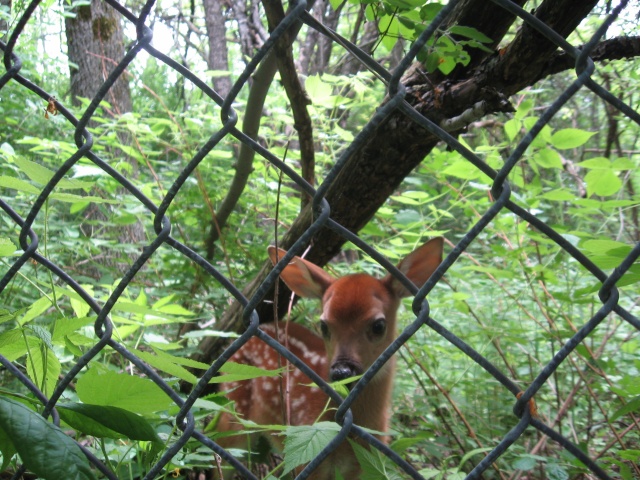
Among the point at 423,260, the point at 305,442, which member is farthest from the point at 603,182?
the point at 305,442

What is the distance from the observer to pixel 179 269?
12.3 ft

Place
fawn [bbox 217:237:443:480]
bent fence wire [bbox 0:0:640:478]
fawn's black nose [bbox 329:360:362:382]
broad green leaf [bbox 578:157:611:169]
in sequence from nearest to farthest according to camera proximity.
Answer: bent fence wire [bbox 0:0:640:478], broad green leaf [bbox 578:157:611:169], fawn's black nose [bbox 329:360:362:382], fawn [bbox 217:237:443:480]

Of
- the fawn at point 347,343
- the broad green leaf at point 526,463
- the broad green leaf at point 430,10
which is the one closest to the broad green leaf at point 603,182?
the fawn at point 347,343

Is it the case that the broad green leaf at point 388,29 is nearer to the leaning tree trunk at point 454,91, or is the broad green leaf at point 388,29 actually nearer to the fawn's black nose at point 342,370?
the leaning tree trunk at point 454,91

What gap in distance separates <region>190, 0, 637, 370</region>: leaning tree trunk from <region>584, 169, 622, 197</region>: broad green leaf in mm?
629

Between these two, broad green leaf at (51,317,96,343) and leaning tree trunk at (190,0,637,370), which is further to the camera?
leaning tree trunk at (190,0,637,370)

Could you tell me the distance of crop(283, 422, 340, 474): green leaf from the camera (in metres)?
1.10

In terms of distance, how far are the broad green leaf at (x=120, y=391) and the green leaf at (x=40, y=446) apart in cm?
11

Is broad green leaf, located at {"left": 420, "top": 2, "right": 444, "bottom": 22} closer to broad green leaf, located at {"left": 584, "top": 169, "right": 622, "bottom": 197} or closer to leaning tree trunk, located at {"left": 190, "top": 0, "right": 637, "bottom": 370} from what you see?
leaning tree trunk, located at {"left": 190, "top": 0, "right": 637, "bottom": 370}

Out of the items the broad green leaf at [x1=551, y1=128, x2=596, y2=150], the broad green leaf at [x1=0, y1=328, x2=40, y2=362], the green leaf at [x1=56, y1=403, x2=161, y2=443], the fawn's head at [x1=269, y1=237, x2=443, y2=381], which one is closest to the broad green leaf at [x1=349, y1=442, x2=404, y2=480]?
the green leaf at [x1=56, y1=403, x2=161, y2=443]

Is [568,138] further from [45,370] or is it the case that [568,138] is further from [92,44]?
[92,44]

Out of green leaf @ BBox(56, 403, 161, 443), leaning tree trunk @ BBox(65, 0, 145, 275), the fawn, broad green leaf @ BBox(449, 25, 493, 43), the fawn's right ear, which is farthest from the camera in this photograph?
leaning tree trunk @ BBox(65, 0, 145, 275)

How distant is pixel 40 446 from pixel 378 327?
2037mm

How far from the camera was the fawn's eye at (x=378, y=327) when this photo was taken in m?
2.93
